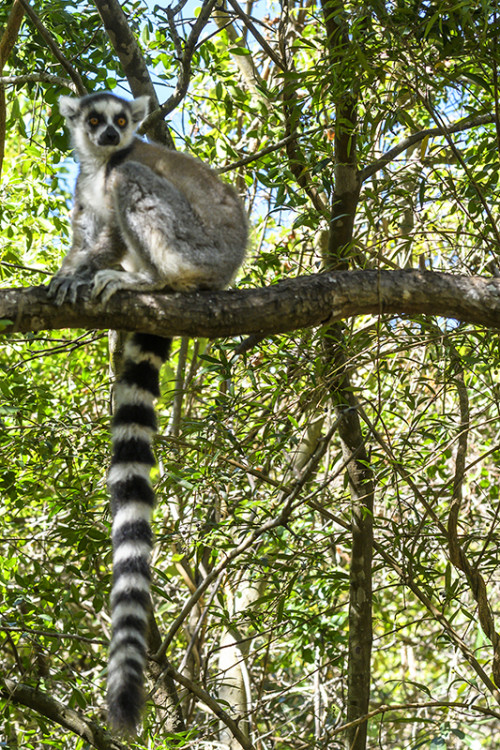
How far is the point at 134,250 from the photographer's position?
432 cm

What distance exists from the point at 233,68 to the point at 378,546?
619 cm

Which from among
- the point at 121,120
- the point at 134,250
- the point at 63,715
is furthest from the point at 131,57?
the point at 63,715

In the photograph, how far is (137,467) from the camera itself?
3.90 m

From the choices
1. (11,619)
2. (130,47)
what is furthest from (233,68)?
(11,619)

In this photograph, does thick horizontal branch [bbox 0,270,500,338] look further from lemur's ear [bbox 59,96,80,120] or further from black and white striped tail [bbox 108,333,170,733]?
lemur's ear [bbox 59,96,80,120]

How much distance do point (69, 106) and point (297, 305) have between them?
2497mm

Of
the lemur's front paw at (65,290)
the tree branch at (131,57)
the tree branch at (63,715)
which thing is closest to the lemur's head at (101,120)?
the tree branch at (131,57)

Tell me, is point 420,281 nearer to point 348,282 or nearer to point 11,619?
point 348,282

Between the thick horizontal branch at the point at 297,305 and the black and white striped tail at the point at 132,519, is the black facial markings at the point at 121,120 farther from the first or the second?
the thick horizontal branch at the point at 297,305

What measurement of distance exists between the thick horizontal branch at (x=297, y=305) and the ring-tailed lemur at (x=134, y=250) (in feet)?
0.53

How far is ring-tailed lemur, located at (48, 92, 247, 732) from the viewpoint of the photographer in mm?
3484

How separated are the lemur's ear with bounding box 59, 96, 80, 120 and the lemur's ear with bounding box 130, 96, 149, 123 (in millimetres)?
349

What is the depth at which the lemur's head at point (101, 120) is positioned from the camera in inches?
192

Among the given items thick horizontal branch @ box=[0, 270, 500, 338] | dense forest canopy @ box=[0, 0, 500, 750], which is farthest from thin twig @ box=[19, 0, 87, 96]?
thick horizontal branch @ box=[0, 270, 500, 338]
